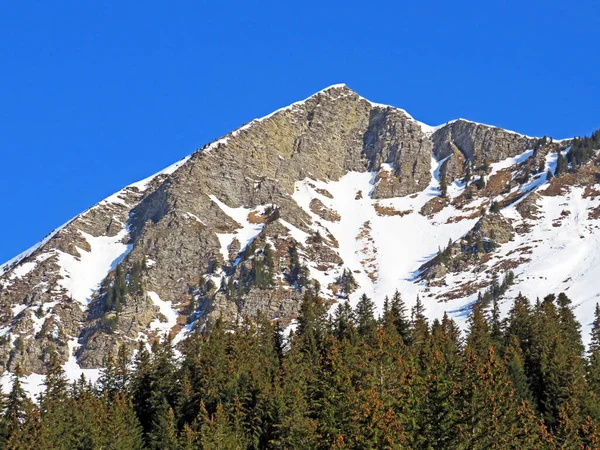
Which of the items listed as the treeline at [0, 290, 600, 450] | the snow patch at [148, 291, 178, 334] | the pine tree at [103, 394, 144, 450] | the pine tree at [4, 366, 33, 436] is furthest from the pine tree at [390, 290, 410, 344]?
the snow patch at [148, 291, 178, 334]

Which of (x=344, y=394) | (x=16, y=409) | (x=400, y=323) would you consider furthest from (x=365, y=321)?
(x=16, y=409)

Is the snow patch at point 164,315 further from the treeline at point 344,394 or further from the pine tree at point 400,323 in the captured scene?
the pine tree at point 400,323

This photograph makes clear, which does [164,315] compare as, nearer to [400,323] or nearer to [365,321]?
[365,321]

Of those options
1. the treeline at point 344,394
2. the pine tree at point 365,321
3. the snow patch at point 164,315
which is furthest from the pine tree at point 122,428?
the snow patch at point 164,315

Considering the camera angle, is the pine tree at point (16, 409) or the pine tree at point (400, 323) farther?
the pine tree at point (400, 323)

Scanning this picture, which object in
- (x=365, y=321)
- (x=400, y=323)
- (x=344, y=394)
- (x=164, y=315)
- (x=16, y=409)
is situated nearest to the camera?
(x=344, y=394)

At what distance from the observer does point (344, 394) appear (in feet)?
221

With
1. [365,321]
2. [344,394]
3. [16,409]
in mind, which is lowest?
[344,394]

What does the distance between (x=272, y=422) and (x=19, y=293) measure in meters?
135

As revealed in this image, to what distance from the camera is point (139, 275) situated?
200 meters

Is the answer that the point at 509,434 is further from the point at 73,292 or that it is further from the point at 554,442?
the point at 73,292

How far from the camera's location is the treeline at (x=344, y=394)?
5712 cm

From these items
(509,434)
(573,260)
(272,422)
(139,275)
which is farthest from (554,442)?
(139,275)

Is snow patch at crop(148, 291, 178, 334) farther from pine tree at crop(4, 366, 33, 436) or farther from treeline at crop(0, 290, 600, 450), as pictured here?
pine tree at crop(4, 366, 33, 436)
